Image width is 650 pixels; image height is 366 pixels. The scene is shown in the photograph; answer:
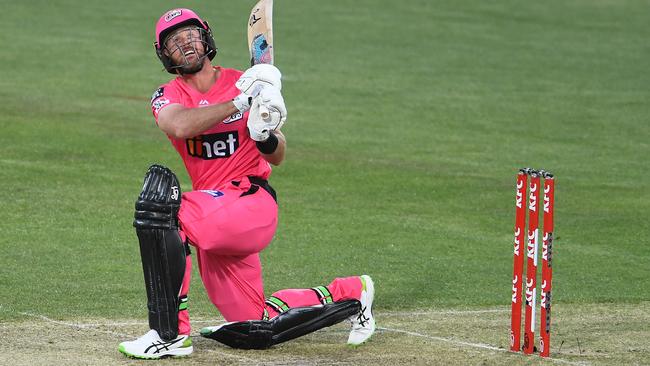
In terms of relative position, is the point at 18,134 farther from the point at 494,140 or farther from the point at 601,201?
the point at 601,201

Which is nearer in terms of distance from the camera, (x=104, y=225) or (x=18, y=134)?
(x=104, y=225)

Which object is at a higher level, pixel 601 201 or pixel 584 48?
pixel 584 48

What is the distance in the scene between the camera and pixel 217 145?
23.9ft

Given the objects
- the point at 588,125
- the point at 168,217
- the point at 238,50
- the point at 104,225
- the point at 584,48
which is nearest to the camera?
the point at 168,217

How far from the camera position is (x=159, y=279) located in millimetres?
6934

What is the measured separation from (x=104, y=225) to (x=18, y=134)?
15.4ft

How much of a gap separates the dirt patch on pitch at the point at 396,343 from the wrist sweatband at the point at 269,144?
3.78 ft

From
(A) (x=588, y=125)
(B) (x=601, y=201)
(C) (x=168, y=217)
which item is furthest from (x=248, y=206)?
(A) (x=588, y=125)

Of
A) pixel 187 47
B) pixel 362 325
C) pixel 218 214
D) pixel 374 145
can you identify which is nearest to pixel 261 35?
pixel 187 47

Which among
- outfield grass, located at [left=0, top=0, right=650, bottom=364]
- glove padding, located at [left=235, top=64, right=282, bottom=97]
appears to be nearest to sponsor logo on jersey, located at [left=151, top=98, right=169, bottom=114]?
glove padding, located at [left=235, top=64, right=282, bottom=97]

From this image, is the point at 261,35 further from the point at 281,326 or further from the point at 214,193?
the point at 281,326

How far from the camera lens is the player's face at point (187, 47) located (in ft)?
23.8

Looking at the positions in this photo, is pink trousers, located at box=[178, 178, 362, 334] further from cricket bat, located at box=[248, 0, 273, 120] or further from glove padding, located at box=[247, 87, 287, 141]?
cricket bat, located at box=[248, 0, 273, 120]

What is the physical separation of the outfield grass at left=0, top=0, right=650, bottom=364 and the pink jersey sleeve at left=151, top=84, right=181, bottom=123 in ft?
5.85
